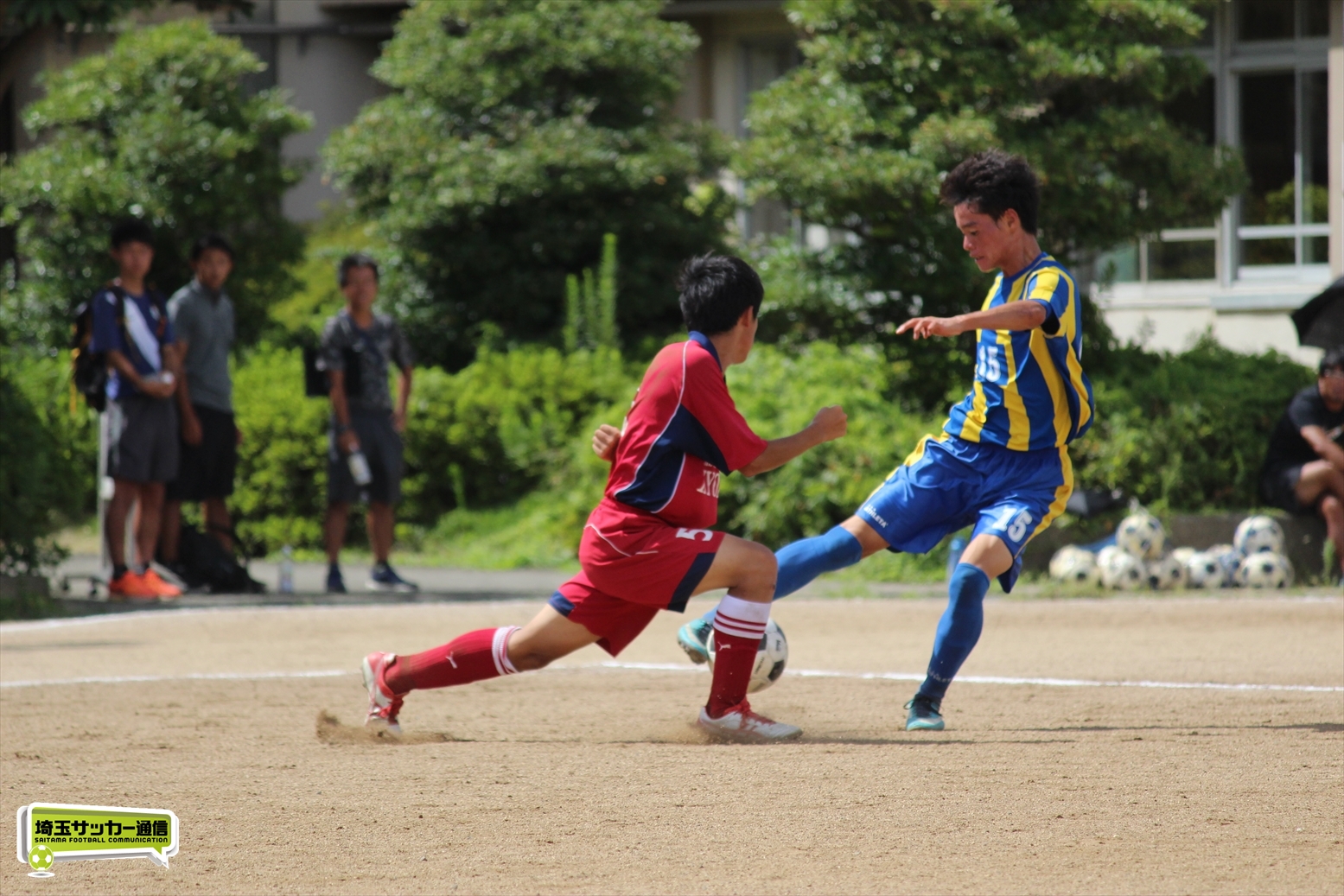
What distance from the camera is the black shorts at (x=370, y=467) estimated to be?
10.7m

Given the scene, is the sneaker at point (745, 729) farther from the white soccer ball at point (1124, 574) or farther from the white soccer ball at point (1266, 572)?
the white soccer ball at point (1266, 572)

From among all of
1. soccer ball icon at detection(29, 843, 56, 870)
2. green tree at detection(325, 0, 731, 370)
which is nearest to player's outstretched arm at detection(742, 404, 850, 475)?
soccer ball icon at detection(29, 843, 56, 870)

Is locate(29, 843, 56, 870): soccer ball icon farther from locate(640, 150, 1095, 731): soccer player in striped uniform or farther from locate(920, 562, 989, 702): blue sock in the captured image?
locate(920, 562, 989, 702): blue sock

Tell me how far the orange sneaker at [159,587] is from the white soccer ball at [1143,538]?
5.96 metres

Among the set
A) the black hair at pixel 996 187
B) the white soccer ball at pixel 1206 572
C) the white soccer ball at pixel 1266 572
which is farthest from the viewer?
the white soccer ball at pixel 1206 572

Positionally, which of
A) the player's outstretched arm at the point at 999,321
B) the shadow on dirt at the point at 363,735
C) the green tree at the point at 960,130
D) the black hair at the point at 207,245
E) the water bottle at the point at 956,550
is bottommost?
the shadow on dirt at the point at 363,735

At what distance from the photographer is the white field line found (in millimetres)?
6594

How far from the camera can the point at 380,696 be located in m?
5.56

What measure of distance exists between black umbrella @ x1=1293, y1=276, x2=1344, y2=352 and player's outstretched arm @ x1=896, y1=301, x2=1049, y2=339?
22.2 feet

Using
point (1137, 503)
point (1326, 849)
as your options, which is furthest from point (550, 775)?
point (1137, 503)

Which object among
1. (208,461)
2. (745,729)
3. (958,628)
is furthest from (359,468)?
(958,628)

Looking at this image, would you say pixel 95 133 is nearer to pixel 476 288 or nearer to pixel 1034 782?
pixel 476 288

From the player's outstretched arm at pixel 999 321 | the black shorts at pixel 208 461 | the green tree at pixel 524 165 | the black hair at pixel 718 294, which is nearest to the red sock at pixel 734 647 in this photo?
the black hair at pixel 718 294

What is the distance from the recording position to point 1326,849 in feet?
12.9
